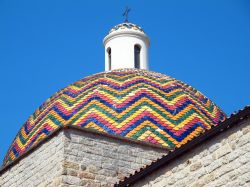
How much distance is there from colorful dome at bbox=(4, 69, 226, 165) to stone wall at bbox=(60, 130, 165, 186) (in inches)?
18.9

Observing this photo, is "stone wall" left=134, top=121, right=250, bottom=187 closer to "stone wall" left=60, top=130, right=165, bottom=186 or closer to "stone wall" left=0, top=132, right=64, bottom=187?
"stone wall" left=60, top=130, right=165, bottom=186

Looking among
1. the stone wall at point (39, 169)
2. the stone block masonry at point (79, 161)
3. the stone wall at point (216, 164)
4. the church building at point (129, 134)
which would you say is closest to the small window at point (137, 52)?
the church building at point (129, 134)

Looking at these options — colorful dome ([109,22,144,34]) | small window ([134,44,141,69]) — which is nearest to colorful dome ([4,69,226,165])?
small window ([134,44,141,69])

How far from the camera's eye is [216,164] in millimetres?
8414

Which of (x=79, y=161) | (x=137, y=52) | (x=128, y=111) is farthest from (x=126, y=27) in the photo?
(x=79, y=161)

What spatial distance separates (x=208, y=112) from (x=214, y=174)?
600 cm

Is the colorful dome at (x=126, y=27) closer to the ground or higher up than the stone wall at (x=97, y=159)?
higher up

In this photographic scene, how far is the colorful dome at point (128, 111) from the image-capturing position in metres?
12.9

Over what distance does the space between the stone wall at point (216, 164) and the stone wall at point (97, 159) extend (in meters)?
1.80

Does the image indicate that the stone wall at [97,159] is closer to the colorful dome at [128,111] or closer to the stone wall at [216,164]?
the colorful dome at [128,111]

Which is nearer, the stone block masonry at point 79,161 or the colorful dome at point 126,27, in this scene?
the stone block masonry at point 79,161

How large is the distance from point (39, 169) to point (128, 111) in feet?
8.53

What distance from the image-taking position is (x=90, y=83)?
14703 millimetres

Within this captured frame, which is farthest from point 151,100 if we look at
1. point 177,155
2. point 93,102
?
point 177,155
